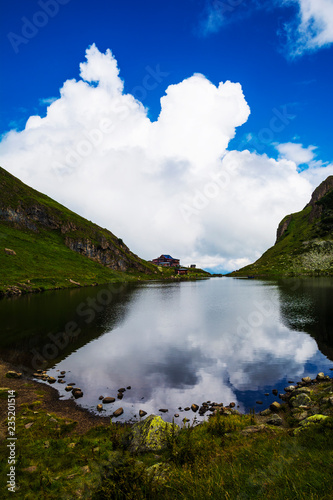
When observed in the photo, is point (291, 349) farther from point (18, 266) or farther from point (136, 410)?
point (18, 266)

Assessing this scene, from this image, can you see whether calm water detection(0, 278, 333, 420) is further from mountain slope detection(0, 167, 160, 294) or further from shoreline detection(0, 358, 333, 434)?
mountain slope detection(0, 167, 160, 294)

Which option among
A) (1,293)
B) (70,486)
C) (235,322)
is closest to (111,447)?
(70,486)

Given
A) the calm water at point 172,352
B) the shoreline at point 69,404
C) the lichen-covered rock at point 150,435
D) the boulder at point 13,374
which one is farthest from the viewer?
the boulder at point 13,374

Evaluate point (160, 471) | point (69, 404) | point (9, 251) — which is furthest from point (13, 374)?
point (9, 251)

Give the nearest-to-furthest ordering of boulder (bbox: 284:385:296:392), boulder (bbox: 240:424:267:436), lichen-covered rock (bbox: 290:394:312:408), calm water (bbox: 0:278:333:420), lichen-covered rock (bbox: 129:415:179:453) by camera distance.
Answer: lichen-covered rock (bbox: 129:415:179:453), boulder (bbox: 240:424:267:436), lichen-covered rock (bbox: 290:394:312:408), boulder (bbox: 284:385:296:392), calm water (bbox: 0:278:333:420)

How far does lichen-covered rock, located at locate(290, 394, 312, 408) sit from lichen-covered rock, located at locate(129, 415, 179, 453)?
1092cm

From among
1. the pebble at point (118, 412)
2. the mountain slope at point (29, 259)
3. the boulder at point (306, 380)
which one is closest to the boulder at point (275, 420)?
the boulder at point (306, 380)

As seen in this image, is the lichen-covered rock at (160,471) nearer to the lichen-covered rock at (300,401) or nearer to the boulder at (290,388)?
the lichen-covered rock at (300,401)

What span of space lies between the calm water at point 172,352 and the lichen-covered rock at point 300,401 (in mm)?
2427

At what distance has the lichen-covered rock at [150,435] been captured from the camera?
13.8 metres

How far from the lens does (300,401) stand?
19688 mm

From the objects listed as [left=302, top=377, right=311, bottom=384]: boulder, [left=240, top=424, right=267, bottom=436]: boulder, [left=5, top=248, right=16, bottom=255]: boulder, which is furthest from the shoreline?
[left=5, top=248, right=16, bottom=255]: boulder

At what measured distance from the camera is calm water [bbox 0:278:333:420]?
23.6 meters

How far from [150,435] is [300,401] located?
13384 millimetres
